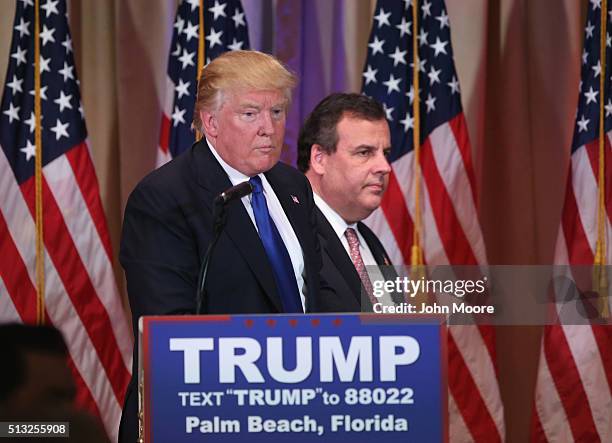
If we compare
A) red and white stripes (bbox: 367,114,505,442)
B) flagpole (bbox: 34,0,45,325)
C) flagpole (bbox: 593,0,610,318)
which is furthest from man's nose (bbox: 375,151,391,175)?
flagpole (bbox: 34,0,45,325)

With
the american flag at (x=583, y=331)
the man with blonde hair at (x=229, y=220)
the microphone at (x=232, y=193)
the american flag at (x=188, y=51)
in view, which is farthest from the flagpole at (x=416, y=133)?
the microphone at (x=232, y=193)

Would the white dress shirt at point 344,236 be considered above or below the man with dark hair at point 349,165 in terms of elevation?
below

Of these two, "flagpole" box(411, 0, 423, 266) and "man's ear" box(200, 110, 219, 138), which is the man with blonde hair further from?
"flagpole" box(411, 0, 423, 266)

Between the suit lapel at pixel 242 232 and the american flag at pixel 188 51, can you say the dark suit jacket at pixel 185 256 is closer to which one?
the suit lapel at pixel 242 232

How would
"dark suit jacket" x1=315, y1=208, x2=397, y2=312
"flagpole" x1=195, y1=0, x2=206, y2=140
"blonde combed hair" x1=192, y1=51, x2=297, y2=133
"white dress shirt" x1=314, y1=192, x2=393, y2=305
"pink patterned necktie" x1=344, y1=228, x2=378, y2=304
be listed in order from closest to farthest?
"blonde combed hair" x1=192, y1=51, x2=297, y2=133 < "dark suit jacket" x1=315, y1=208, x2=397, y2=312 < "pink patterned necktie" x1=344, y1=228, x2=378, y2=304 < "white dress shirt" x1=314, y1=192, x2=393, y2=305 < "flagpole" x1=195, y1=0, x2=206, y2=140

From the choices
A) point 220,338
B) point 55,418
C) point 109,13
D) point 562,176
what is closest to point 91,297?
point 109,13

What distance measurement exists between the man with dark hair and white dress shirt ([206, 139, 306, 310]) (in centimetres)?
101

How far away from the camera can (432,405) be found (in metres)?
1.71

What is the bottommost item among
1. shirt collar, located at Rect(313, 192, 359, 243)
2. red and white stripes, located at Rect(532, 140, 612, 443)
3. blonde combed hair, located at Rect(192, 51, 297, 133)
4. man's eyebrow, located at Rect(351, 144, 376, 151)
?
red and white stripes, located at Rect(532, 140, 612, 443)

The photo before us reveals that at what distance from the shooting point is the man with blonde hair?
231 cm

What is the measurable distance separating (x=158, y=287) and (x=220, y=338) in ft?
1.78

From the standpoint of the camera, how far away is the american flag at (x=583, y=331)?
5027 mm

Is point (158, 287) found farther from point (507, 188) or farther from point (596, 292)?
point (507, 188)

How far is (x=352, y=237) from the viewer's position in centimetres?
371
